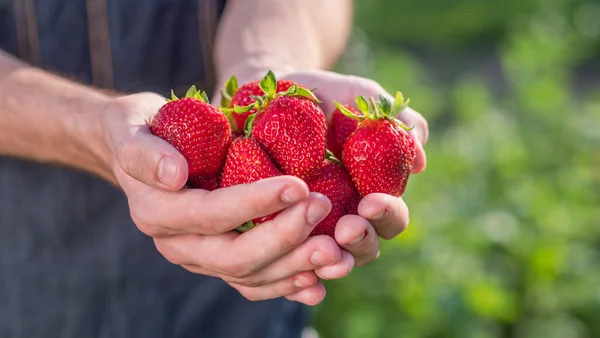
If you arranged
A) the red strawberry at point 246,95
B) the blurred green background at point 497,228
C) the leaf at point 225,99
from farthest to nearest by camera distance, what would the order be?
1. the blurred green background at point 497,228
2. the leaf at point 225,99
3. the red strawberry at point 246,95

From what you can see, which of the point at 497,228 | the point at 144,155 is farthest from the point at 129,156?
the point at 497,228

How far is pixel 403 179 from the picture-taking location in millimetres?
1396

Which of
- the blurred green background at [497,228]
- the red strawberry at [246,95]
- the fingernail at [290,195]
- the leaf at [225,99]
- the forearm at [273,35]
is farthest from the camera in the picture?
the blurred green background at [497,228]

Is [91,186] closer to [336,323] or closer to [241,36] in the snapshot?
[241,36]

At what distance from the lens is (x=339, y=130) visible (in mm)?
1501

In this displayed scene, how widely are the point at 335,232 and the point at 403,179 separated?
0.71 ft

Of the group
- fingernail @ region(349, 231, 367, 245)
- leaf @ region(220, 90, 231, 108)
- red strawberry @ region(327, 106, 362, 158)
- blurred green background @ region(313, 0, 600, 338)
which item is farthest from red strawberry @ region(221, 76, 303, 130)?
blurred green background @ region(313, 0, 600, 338)

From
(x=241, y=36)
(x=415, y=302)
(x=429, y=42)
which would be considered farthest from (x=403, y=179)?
(x=429, y=42)

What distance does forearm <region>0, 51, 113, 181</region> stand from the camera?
4.68ft

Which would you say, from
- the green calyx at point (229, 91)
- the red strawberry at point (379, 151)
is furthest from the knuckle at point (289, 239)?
the green calyx at point (229, 91)

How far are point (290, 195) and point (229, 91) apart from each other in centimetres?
47

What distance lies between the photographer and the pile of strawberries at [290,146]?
1.31 metres

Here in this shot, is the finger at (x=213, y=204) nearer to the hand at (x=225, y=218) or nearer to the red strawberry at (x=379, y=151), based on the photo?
the hand at (x=225, y=218)

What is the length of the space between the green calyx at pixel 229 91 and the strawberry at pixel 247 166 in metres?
0.21
